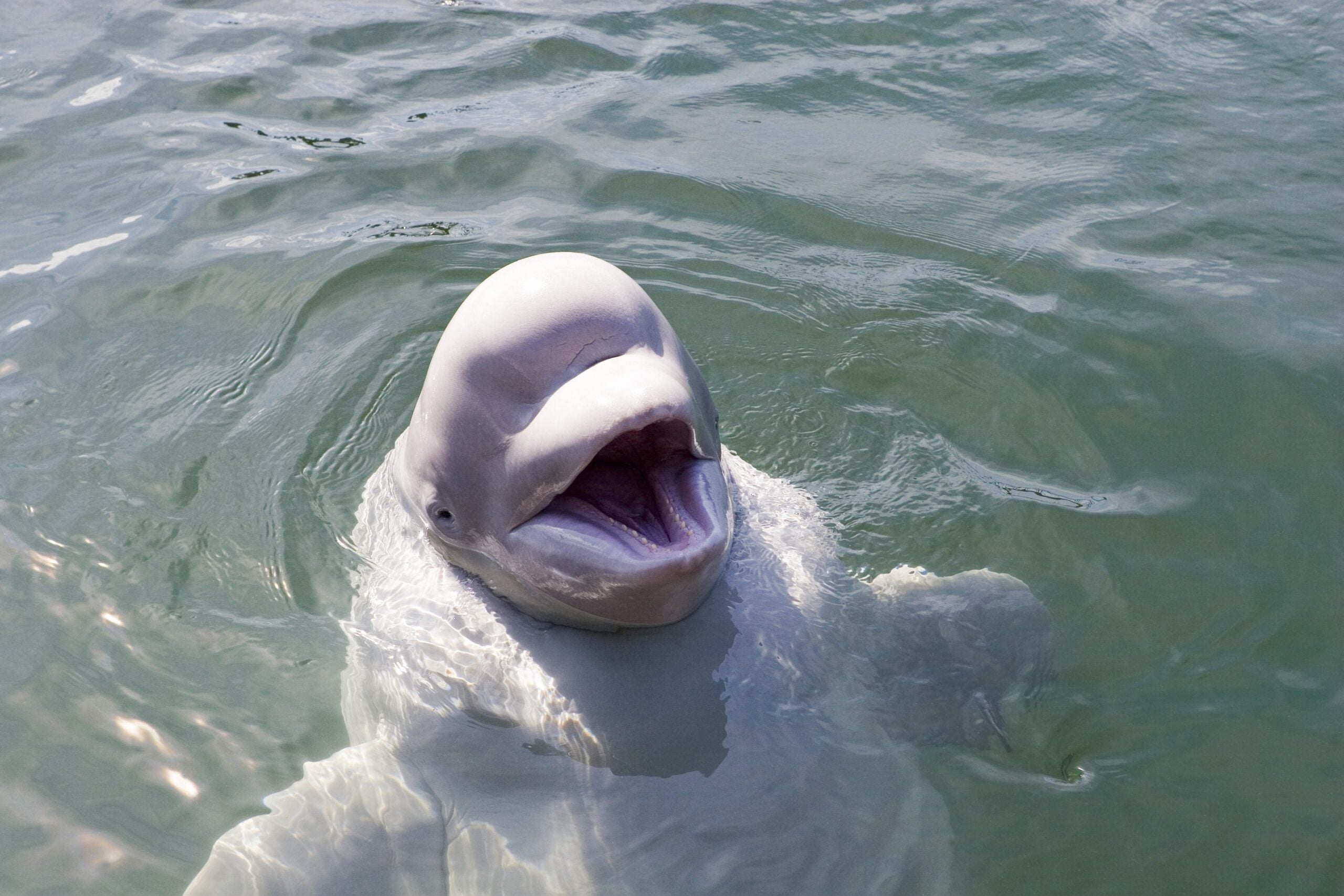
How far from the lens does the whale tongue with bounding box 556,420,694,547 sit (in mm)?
3861

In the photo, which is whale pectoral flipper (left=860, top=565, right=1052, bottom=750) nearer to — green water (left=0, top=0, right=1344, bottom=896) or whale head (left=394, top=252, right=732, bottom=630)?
green water (left=0, top=0, right=1344, bottom=896)

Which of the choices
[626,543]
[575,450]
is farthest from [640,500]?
[575,450]

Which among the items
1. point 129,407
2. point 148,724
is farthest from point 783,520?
point 129,407

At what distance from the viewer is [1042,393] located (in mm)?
6074

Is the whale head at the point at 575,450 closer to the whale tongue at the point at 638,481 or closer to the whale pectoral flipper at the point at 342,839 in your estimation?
the whale tongue at the point at 638,481

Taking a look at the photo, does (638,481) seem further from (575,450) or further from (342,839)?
(342,839)

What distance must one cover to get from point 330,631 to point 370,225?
3461 millimetres

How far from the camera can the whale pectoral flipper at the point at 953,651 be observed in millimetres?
4398

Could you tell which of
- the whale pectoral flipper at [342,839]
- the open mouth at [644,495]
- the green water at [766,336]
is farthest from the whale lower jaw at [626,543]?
the green water at [766,336]

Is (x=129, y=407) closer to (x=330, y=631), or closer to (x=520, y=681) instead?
(x=330, y=631)

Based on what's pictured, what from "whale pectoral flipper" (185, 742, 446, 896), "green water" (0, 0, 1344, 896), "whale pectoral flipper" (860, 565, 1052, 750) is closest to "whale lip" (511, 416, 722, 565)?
"whale pectoral flipper" (185, 742, 446, 896)

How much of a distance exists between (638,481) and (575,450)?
0.56 metres

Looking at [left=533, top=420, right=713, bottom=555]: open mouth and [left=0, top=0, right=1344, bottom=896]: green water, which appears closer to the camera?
[left=533, top=420, right=713, bottom=555]: open mouth

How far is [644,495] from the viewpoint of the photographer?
13.5 ft
